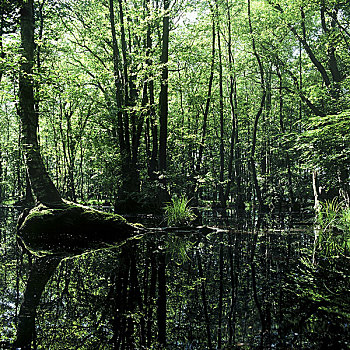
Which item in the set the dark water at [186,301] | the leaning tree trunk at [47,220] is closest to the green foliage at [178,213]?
the leaning tree trunk at [47,220]

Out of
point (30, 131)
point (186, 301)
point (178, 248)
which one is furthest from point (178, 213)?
point (186, 301)

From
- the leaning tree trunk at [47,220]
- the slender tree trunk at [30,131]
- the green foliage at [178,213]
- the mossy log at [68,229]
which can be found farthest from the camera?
the green foliage at [178,213]

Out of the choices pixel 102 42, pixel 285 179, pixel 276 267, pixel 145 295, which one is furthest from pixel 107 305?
pixel 285 179

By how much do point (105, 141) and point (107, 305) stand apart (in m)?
17.1

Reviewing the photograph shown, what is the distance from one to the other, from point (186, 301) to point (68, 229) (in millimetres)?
4937

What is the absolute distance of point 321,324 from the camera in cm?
286

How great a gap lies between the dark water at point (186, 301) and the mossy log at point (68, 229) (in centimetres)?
155

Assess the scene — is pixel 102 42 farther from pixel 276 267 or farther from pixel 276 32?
pixel 276 267

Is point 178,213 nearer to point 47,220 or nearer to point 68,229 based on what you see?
point 68,229

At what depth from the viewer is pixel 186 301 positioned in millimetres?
3391

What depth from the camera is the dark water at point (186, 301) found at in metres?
2.53

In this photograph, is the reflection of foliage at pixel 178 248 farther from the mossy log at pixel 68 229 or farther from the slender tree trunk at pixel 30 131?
the slender tree trunk at pixel 30 131

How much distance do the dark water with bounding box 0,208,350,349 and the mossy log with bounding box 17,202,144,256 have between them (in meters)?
1.55

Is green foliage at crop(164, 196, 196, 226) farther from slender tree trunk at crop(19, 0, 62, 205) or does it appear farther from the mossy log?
slender tree trunk at crop(19, 0, 62, 205)
